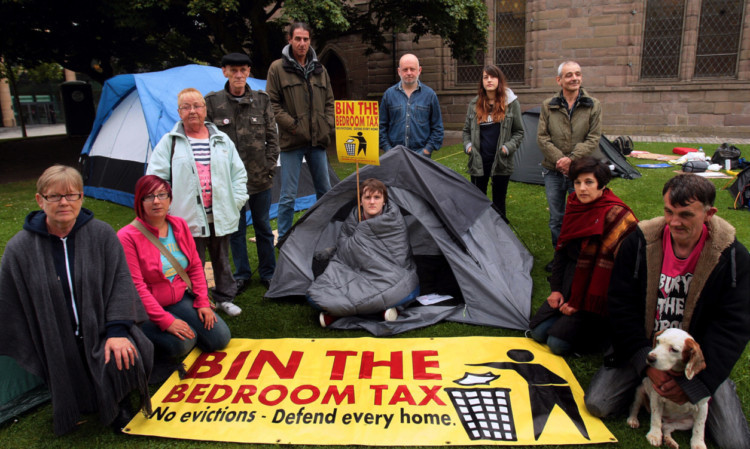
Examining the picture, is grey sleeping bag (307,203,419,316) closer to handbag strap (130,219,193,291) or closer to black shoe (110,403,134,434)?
handbag strap (130,219,193,291)

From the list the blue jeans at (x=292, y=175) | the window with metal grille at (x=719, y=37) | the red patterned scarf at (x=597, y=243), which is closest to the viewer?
the red patterned scarf at (x=597, y=243)

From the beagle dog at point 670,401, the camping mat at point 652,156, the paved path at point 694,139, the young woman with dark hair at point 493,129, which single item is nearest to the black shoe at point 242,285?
the young woman with dark hair at point 493,129

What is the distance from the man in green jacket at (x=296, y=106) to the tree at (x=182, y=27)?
5969 mm

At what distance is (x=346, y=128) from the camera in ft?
13.7

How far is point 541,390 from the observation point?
112 inches

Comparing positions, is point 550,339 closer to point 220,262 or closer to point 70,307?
point 220,262

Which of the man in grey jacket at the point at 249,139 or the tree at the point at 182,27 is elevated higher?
the tree at the point at 182,27

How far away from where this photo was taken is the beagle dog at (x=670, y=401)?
2.25 metres

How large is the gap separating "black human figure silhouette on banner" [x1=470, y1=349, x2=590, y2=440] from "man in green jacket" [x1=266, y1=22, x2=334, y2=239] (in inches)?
95.9

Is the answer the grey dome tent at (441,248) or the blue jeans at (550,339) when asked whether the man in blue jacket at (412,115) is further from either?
the blue jeans at (550,339)

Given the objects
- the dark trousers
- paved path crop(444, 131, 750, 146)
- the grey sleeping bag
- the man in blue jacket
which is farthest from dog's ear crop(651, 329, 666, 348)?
Answer: paved path crop(444, 131, 750, 146)

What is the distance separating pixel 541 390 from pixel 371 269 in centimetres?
146

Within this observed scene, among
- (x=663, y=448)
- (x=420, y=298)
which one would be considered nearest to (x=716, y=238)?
(x=663, y=448)

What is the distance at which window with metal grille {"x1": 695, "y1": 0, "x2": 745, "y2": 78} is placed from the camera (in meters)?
13.6
